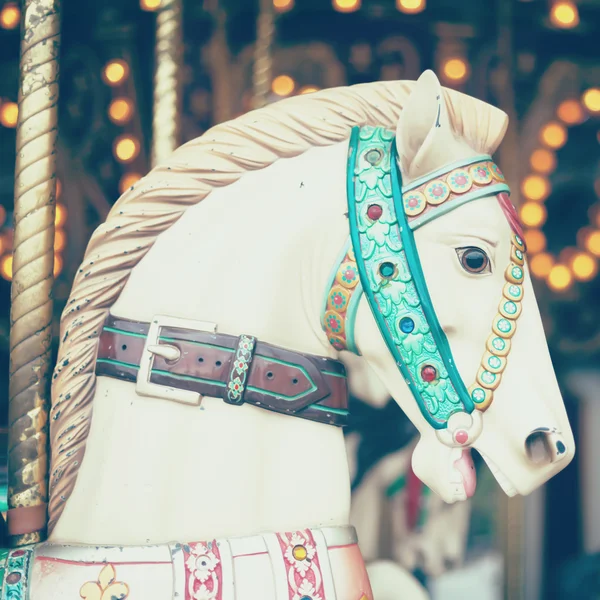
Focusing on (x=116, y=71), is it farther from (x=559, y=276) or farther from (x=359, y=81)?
(x=559, y=276)

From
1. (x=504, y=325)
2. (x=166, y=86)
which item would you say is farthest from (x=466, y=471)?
(x=166, y=86)

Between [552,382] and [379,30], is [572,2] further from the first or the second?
[552,382]

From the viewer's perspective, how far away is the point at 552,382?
3.56 ft

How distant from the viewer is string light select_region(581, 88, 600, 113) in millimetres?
2205

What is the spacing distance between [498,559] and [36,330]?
5.30ft

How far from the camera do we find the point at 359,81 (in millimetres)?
2127

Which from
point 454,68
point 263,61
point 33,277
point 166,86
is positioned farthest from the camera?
point 454,68

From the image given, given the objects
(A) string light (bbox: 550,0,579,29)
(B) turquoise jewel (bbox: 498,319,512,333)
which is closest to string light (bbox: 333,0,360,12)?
(A) string light (bbox: 550,0,579,29)

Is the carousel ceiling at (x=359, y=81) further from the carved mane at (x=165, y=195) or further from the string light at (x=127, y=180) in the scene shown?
the carved mane at (x=165, y=195)

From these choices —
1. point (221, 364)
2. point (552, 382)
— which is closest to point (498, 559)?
point (552, 382)

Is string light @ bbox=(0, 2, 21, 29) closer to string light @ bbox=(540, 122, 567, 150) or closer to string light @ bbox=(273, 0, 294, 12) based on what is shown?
string light @ bbox=(273, 0, 294, 12)

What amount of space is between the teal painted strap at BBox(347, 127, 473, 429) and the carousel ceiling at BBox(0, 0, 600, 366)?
105cm

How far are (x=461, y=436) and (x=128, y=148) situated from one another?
1267mm

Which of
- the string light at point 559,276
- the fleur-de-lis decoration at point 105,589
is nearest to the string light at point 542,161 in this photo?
the string light at point 559,276
